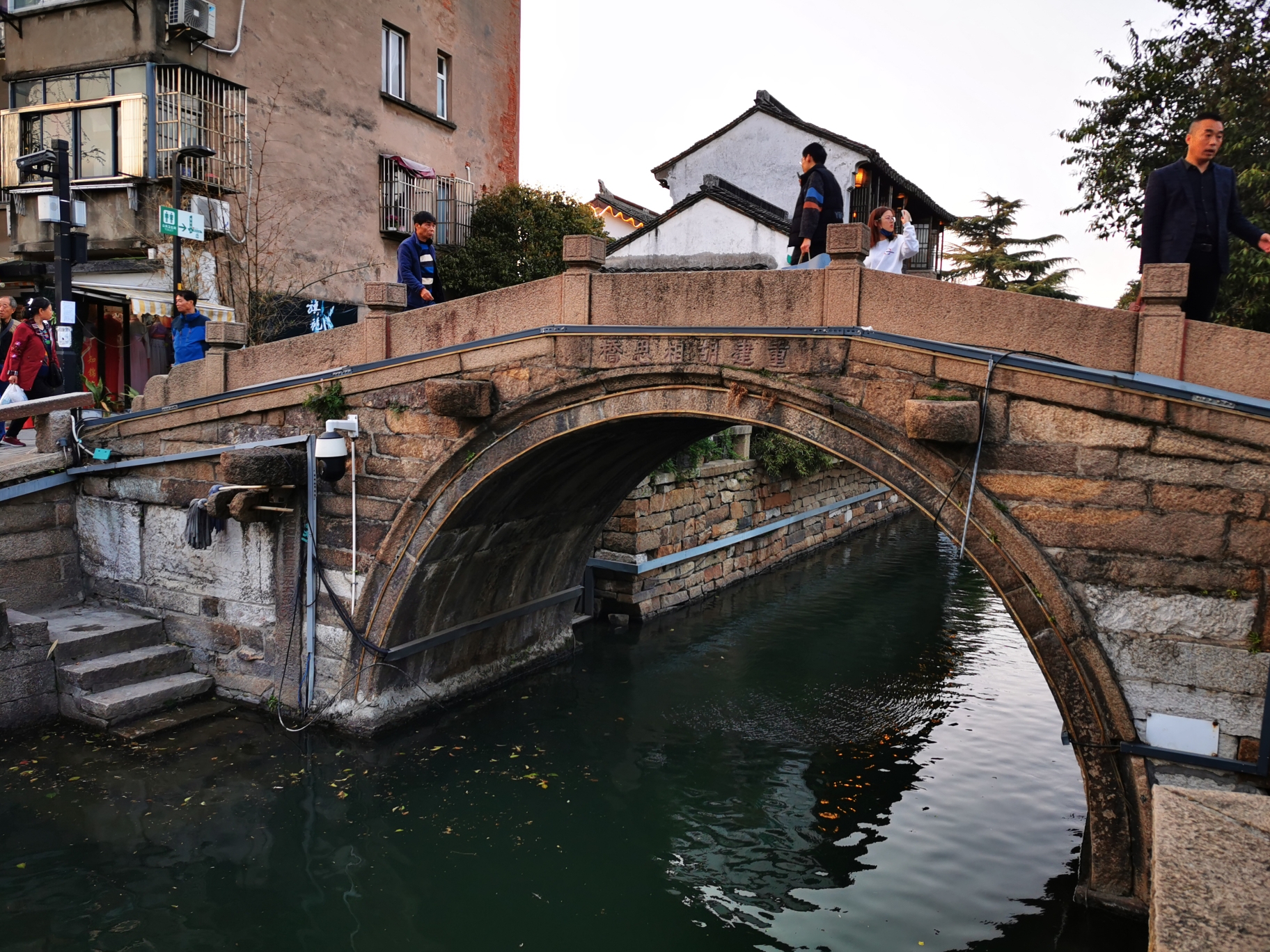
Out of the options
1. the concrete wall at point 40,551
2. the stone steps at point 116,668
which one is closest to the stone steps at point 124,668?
the stone steps at point 116,668

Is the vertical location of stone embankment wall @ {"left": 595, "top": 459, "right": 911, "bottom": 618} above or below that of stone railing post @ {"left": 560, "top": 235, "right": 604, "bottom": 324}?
below

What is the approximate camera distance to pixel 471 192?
1916 cm

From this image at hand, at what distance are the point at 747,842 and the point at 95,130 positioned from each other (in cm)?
1306

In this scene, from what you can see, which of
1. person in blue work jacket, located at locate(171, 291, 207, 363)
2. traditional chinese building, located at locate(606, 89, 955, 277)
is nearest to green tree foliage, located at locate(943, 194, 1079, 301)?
traditional chinese building, located at locate(606, 89, 955, 277)

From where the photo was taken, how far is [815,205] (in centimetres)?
702

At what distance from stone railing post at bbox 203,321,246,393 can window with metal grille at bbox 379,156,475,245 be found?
9007mm

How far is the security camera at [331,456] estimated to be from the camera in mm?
7664

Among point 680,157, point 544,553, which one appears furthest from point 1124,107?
point 544,553

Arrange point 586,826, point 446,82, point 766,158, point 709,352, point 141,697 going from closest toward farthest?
point 709,352 < point 586,826 < point 141,697 < point 446,82 < point 766,158

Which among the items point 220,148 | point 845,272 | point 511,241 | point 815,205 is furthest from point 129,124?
point 845,272

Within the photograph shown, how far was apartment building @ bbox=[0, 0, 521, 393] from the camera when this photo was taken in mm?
13289

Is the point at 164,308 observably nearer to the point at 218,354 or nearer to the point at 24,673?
the point at 218,354

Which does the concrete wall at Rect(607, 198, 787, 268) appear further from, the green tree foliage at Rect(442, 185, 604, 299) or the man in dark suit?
the man in dark suit

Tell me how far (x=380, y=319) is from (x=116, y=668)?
3804 millimetres
